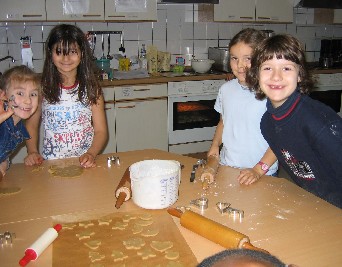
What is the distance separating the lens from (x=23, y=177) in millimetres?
1374

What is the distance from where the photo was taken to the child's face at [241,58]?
162cm

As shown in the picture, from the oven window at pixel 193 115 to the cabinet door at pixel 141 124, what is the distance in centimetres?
12

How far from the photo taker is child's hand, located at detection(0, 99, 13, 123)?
1389 millimetres

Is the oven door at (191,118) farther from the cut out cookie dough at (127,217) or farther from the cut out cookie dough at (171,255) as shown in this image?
the cut out cookie dough at (171,255)

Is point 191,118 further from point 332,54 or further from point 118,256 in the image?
point 118,256

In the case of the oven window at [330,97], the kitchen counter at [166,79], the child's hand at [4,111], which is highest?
the kitchen counter at [166,79]

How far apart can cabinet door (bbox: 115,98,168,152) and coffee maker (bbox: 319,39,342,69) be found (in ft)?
6.25

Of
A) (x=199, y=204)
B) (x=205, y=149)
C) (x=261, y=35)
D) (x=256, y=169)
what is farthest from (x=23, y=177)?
(x=205, y=149)

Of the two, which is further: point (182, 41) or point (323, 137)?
point (182, 41)

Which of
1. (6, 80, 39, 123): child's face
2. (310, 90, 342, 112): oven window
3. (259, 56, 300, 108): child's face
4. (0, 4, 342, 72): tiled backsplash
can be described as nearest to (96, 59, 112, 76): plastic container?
(0, 4, 342, 72): tiled backsplash

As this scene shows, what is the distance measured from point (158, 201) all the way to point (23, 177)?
1.87ft

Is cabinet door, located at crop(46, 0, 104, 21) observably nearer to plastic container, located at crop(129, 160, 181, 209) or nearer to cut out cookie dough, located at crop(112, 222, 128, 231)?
plastic container, located at crop(129, 160, 181, 209)

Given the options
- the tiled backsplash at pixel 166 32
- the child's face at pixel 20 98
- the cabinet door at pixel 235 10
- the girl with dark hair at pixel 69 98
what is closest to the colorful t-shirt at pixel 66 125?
the girl with dark hair at pixel 69 98

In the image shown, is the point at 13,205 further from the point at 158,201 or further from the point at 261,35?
the point at 261,35
